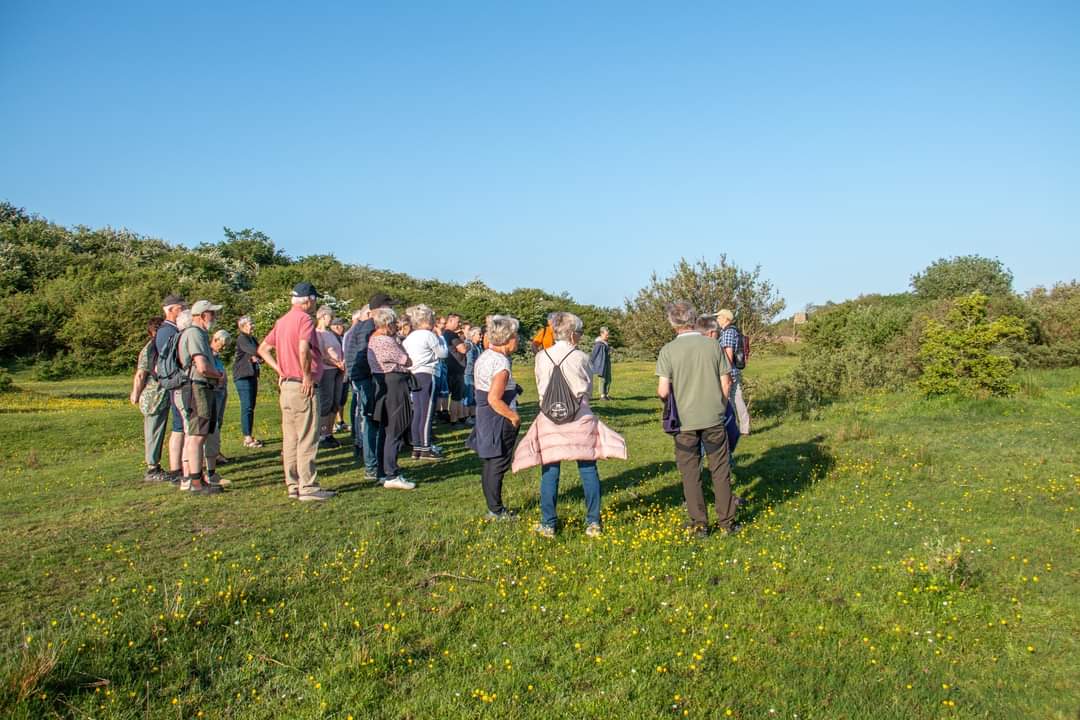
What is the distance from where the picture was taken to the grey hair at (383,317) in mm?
9188

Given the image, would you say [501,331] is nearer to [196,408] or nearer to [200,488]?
[196,408]

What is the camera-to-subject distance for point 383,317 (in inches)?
362

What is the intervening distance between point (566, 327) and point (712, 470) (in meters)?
1.91

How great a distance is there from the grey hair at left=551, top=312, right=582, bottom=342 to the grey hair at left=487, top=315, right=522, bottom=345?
0.51m

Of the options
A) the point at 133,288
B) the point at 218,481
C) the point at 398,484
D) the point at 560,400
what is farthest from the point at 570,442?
the point at 133,288

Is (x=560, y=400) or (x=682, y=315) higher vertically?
(x=682, y=315)

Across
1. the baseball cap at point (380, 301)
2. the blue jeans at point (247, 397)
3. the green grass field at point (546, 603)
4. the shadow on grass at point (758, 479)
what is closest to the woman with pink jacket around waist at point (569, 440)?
the green grass field at point (546, 603)

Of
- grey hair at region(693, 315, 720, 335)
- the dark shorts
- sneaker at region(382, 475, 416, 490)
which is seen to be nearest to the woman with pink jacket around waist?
grey hair at region(693, 315, 720, 335)

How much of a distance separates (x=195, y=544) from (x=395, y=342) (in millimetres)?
3529

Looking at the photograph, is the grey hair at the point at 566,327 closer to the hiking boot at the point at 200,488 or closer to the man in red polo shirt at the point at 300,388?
the man in red polo shirt at the point at 300,388

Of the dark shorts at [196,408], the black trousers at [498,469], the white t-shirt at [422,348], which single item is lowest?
the black trousers at [498,469]

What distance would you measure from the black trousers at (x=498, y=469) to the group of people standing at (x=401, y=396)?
1cm

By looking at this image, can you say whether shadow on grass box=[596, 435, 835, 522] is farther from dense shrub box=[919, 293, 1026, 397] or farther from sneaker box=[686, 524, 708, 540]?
dense shrub box=[919, 293, 1026, 397]

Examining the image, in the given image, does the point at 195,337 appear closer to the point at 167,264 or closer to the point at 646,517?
the point at 646,517
